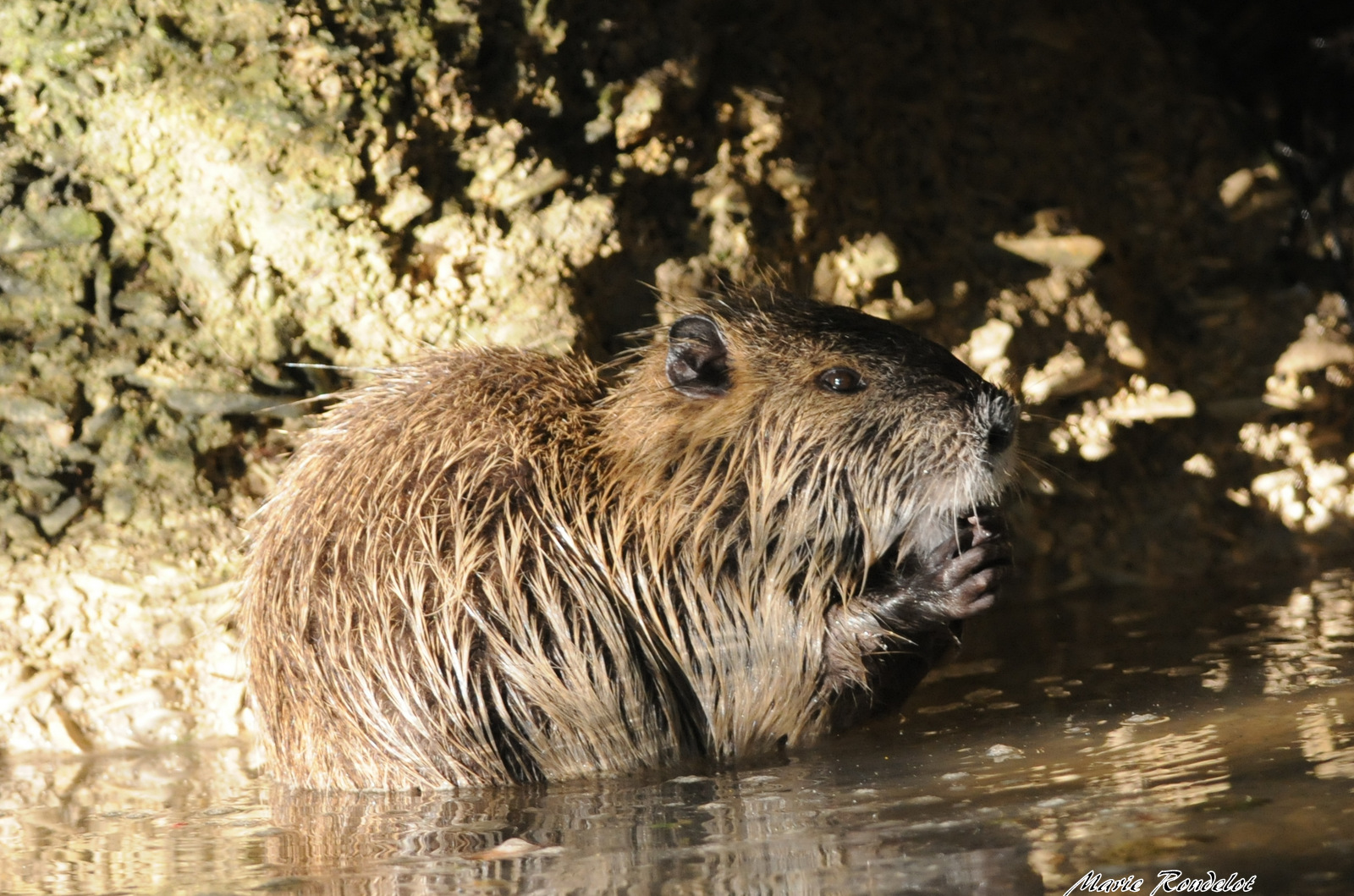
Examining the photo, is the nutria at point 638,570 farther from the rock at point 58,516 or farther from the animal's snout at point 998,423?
the rock at point 58,516

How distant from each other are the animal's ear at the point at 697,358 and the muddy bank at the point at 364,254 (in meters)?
0.95

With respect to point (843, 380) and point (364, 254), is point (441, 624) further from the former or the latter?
point (364, 254)

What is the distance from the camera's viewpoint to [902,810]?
2590 millimetres

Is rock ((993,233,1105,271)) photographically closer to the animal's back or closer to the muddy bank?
the muddy bank

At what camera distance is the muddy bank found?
435 cm

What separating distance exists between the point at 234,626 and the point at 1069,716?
2590 millimetres

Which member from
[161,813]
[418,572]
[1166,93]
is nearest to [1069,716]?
[418,572]

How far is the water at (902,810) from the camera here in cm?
219

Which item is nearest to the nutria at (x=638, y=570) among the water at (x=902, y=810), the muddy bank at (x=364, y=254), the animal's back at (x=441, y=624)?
the animal's back at (x=441, y=624)

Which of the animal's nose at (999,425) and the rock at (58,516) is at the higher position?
the rock at (58,516)

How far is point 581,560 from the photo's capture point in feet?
11.2

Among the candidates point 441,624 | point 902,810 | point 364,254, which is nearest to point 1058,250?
point 364,254

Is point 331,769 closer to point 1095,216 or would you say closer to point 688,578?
point 688,578

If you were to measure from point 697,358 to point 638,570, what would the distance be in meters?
0.60
